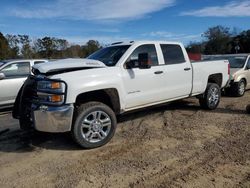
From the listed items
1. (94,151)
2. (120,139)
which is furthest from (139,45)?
(94,151)

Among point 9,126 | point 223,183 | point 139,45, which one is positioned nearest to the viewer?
point 223,183

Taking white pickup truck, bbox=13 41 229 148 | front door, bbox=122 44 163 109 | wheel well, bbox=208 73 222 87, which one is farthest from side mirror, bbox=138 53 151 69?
wheel well, bbox=208 73 222 87

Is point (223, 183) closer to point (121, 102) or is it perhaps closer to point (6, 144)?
point (121, 102)

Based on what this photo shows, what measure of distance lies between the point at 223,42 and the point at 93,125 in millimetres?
61815

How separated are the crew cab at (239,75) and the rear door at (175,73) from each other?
379 centimetres

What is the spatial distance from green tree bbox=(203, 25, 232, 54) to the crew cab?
5121cm

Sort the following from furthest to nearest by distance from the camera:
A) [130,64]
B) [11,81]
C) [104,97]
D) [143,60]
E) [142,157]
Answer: [11,81] → [130,64] → [143,60] → [104,97] → [142,157]

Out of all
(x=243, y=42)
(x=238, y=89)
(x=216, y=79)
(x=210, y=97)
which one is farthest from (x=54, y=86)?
(x=243, y=42)

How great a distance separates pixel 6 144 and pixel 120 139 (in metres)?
2.14

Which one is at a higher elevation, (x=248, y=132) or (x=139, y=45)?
(x=139, y=45)

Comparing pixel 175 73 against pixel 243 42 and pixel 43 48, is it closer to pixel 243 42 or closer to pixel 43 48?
pixel 43 48

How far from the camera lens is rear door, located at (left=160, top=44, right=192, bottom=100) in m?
7.07

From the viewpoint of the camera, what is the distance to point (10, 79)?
9.38 m

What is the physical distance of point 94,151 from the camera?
5383mm
